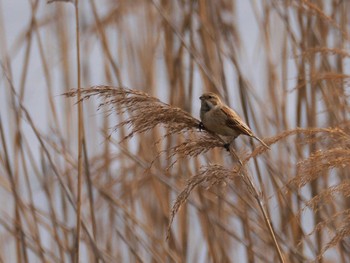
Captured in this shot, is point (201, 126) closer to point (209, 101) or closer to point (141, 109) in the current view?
point (141, 109)

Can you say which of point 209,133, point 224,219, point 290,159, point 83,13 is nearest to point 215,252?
point 224,219

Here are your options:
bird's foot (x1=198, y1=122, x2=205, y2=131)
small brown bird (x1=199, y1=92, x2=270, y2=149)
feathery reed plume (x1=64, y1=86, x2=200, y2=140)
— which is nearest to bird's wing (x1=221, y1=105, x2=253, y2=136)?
small brown bird (x1=199, y1=92, x2=270, y2=149)

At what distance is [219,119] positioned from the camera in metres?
2.24

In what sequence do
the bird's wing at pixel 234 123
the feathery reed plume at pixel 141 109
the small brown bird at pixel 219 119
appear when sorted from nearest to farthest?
the feathery reed plume at pixel 141 109 → the small brown bird at pixel 219 119 → the bird's wing at pixel 234 123

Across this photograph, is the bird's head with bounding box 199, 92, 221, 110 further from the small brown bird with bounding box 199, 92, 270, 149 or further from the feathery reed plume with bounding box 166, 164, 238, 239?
the feathery reed plume with bounding box 166, 164, 238, 239

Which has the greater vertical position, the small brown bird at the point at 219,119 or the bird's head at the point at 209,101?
the bird's head at the point at 209,101

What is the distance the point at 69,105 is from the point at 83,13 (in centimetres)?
70

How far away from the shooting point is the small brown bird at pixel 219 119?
2.20m

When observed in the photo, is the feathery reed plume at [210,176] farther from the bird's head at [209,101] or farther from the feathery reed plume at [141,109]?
the bird's head at [209,101]

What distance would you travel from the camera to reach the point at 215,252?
10.1 ft

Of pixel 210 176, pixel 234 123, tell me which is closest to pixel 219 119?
pixel 234 123

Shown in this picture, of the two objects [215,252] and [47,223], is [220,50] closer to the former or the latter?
[215,252]

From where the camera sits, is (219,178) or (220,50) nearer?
(219,178)

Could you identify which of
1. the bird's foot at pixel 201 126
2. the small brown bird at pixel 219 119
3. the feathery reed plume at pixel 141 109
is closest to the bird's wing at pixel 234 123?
the small brown bird at pixel 219 119
